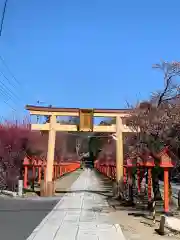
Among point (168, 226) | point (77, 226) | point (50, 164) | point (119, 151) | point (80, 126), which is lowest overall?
point (77, 226)

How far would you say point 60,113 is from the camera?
25.5m

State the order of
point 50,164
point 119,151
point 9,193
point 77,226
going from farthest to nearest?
point 119,151 → point 50,164 → point 9,193 → point 77,226

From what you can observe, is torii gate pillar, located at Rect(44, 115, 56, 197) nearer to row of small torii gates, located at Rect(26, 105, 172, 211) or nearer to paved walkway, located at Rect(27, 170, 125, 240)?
row of small torii gates, located at Rect(26, 105, 172, 211)

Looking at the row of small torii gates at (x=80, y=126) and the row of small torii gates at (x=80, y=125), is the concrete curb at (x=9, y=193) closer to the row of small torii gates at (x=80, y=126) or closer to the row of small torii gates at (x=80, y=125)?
the row of small torii gates at (x=80, y=126)

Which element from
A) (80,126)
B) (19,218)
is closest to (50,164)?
(80,126)

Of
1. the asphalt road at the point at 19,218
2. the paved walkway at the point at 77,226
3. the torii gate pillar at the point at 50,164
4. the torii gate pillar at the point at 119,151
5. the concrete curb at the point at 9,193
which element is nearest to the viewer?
the paved walkway at the point at 77,226

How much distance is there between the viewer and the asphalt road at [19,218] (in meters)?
11.2

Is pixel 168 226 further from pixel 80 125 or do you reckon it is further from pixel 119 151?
pixel 80 125

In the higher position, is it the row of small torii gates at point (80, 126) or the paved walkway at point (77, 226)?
the row of small torii gates at point (80, 126)

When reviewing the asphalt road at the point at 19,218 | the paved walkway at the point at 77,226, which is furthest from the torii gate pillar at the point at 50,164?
the paved walkway at the point at 77,226

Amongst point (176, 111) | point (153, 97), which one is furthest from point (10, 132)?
point (176, 111)

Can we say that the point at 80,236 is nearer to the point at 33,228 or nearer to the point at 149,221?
the point at 33,228

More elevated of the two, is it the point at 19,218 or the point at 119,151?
the point at 119,151

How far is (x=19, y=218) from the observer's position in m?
14.4
